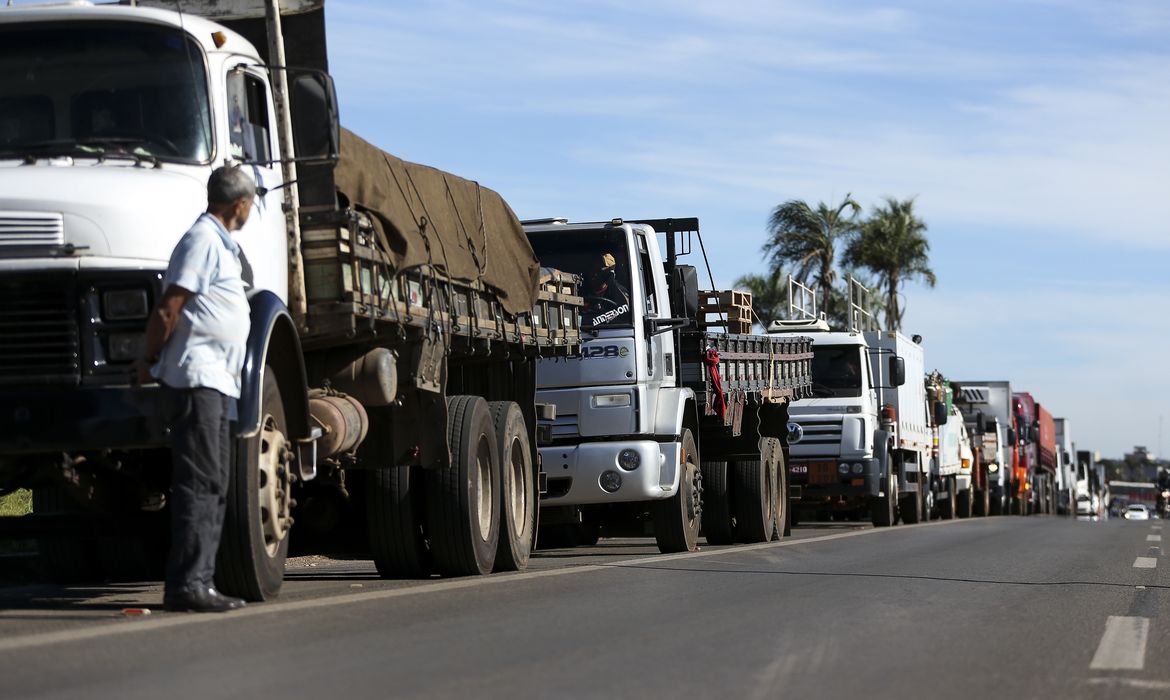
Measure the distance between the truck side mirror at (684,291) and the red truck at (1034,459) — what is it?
3685 cm

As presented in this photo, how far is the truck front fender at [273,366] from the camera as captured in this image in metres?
7.88

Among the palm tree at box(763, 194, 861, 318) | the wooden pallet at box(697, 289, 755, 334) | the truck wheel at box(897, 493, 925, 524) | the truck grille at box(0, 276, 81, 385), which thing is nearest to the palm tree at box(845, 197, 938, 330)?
the palm tree at box(763, 194, 861, 318)

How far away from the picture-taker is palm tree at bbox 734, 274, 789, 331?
52.3m

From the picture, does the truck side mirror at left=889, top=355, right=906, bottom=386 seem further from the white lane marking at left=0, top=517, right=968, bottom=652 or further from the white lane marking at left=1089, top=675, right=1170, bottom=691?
the white lane marking at left=1089, top=675, right=1170, bottom=691

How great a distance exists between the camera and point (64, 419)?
7.46 meters

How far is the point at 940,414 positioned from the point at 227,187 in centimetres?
2785

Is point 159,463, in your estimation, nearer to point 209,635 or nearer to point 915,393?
point 209,635

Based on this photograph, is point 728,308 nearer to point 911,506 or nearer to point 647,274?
point 647,274

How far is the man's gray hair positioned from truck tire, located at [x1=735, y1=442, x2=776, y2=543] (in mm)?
11113

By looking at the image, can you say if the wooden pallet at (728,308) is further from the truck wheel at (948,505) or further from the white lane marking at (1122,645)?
the truck wheel at (948,505)

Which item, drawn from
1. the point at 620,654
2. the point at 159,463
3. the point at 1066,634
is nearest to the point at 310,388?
the point at 159,463

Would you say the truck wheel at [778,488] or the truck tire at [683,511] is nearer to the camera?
the truck tire at [683,511]

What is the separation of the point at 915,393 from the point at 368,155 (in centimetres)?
2313

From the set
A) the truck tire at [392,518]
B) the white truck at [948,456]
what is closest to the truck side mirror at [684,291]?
the truck tire at [392,518]
